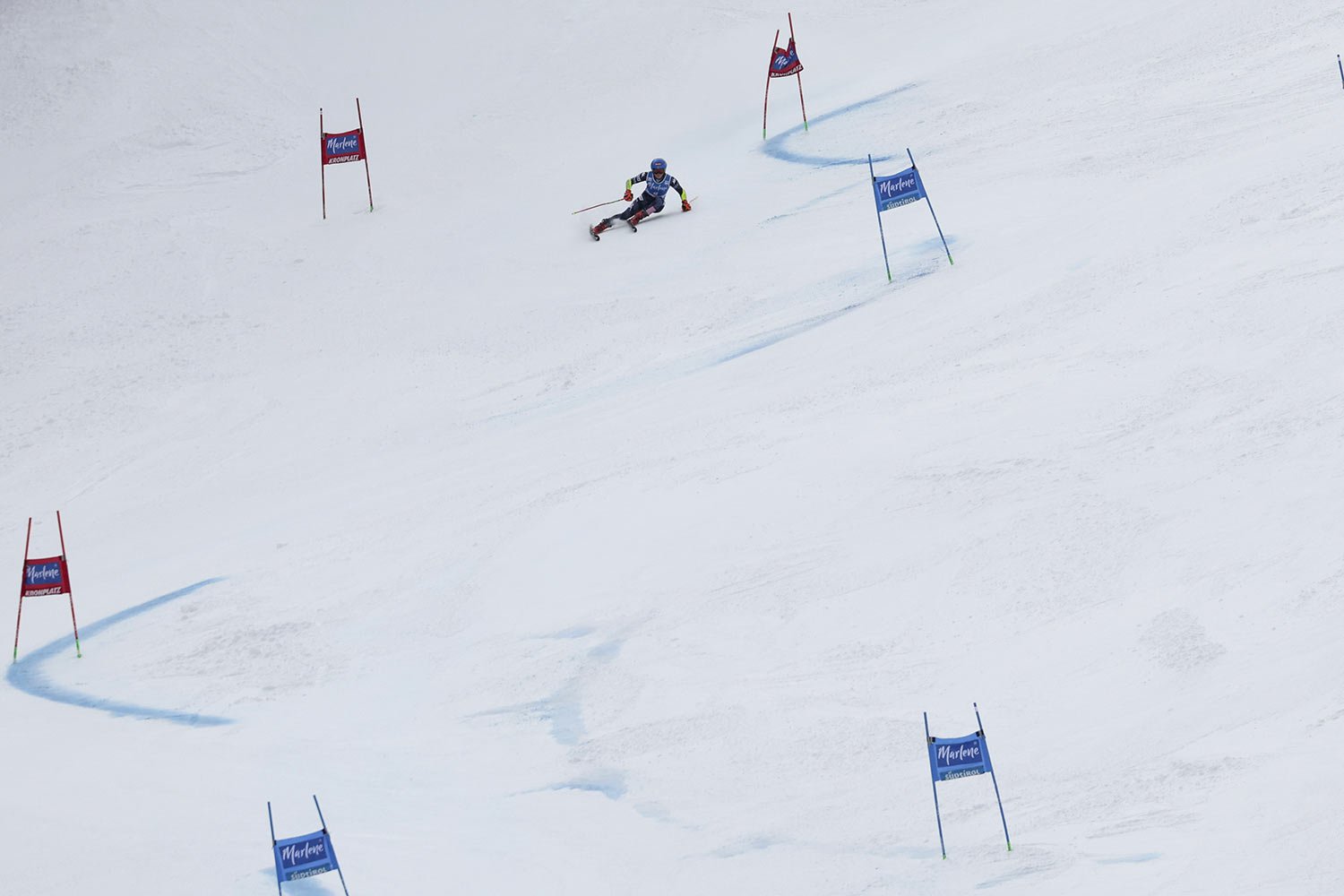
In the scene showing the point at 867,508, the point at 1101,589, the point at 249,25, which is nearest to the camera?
the point at 1101,589

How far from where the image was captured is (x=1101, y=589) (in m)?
9.94

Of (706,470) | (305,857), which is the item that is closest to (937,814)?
(305,857)

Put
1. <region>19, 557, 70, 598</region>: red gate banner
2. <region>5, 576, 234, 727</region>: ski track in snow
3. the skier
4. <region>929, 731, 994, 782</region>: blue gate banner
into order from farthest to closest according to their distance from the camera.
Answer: the skier, <region>19, 557, 70, 598</region>: red gate banner, <region>5, 576, 234, 727</region>: ski track in snow, <region>929, 731, 994, 782</region>: blue gate banner

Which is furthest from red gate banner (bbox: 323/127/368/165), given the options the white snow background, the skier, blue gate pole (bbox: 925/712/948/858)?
blue gate pole (bbox: 925/712/948/858)

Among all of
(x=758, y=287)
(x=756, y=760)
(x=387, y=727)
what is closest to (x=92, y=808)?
(x=387, y=727)

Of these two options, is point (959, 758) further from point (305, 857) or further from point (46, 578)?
point (46, 578)

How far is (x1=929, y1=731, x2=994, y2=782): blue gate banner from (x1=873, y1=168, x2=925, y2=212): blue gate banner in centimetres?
633

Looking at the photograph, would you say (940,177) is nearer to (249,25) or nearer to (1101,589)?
(1101,589)

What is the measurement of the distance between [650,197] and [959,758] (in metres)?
9.38

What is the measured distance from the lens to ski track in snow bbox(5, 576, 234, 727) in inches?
422

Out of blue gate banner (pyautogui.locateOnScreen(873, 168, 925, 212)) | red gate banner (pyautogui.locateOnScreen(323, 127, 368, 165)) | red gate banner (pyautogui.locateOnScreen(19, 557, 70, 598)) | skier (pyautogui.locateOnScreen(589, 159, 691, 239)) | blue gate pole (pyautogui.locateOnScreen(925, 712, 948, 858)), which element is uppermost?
red gate banner (pyautogui.locateOnScreen(323, 127, 368, 165))

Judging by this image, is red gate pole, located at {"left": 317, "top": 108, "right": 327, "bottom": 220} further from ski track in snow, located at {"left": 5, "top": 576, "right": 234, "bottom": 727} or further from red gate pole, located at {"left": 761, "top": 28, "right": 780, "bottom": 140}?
ski track in snow, located at {"left": 5, "top": 576, "right": 234, "bottom": 727}

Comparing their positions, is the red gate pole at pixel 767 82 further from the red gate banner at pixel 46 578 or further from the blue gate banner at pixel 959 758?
the blue gate banner at pixel 959 758

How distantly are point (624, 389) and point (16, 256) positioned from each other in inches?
319
